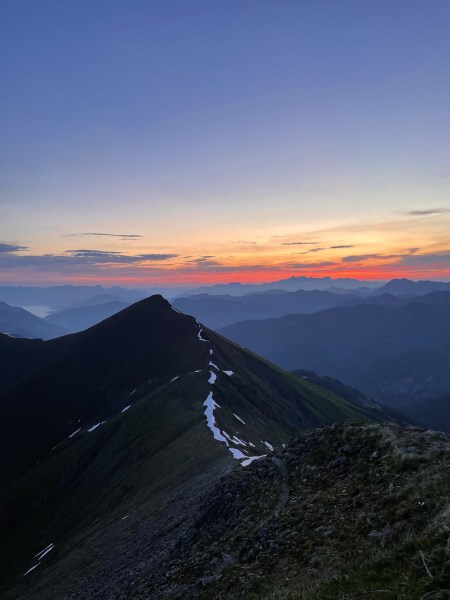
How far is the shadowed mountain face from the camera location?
59062 millimetres

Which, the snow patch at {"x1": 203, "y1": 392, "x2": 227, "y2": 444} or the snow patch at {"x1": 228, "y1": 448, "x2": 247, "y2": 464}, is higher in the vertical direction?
the snow patch at {"x1": 228, "y1": 448, "x2": 247, "y2": 464}

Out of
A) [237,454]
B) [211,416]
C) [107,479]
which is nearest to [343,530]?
[237,454]

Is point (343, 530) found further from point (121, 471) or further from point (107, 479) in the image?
point (107, 479)

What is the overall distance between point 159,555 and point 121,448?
6609cm

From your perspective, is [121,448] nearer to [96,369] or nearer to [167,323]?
[96,369]

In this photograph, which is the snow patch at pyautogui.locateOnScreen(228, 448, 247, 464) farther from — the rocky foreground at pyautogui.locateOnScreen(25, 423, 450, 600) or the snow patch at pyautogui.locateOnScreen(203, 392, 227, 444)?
the rocky foreground at pyautogui.locateOnScreen(25, 423, 450, 600)

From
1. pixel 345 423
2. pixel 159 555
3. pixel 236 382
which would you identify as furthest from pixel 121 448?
pixel 345 423

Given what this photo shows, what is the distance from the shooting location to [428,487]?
1862 cm

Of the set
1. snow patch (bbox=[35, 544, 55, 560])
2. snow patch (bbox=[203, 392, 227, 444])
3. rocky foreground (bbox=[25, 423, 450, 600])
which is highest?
rocky foreground (bbox=[25, 423, 450, 600])

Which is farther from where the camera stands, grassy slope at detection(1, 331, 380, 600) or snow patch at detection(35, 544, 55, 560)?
snow patch at detection(35, 544, 55, 560)

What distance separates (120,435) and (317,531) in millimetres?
89781

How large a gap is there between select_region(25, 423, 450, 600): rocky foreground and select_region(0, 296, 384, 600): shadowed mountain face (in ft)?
23.7

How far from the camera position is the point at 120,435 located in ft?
336

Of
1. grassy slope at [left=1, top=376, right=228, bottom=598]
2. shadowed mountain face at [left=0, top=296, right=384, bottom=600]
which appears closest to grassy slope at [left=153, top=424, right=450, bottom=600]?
shadowed mountain face at [left=0, top=296, right=384, bottom=600]
